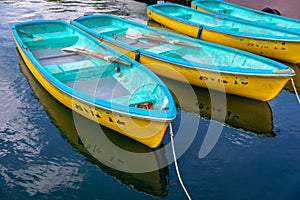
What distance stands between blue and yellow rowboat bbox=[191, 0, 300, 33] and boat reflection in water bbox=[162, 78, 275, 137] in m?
6.47

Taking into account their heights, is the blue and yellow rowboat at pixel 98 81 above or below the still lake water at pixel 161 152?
above

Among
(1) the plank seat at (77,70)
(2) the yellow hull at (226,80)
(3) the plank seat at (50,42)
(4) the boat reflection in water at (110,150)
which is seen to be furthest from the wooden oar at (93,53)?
(4) the boat reflection in water at (110,150)

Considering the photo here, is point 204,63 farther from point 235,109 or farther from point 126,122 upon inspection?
point 126,122

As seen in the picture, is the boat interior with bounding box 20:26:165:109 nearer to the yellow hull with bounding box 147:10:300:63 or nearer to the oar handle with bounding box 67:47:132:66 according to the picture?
the oar handle with bounding box 67:47:132:66

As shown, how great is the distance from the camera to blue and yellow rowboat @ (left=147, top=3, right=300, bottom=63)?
1459 cm

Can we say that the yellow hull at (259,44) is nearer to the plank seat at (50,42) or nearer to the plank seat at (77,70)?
the plank seat at (50,42)

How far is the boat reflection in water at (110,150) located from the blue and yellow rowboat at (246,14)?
11.1 metres

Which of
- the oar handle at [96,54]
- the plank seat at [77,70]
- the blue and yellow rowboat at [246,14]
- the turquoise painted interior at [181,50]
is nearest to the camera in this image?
the plank seat at [77,70]

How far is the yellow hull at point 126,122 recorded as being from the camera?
7.99 metres

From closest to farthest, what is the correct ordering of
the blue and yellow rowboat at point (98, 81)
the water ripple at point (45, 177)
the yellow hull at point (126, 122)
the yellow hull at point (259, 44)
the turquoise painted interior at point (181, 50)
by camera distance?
the water ripple at point (45, 177) → the yellow hull at point (126, 122) → the blue and yellow rowboat at point (98, 81) → the turquoise painted interior at point (181, 50) → the yellow hull at point (259, 44)

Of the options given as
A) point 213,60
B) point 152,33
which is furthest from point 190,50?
point 152,33

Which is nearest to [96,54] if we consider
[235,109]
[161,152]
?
[161,152]

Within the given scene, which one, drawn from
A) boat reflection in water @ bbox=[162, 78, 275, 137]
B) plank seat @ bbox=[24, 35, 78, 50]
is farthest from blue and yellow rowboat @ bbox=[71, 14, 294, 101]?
plank seat @ bbox=[24, 35, 78, 50]

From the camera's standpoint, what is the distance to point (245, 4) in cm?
2205
